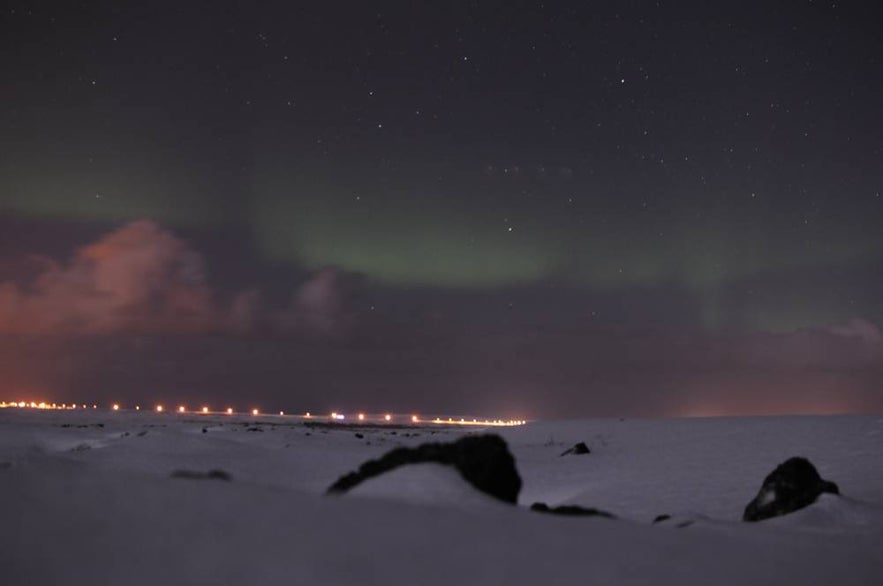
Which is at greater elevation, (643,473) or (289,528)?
(289,528)

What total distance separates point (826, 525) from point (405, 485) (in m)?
5.37

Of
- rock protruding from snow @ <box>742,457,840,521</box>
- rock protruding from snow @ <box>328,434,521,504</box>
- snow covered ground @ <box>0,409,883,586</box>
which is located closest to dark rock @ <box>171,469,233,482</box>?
snow covered ground @ <box>0,409,883,586</box>

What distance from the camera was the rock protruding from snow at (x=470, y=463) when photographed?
6109mm

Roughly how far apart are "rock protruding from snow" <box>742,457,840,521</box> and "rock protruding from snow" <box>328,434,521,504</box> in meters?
4.59

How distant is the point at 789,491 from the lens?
9.20m

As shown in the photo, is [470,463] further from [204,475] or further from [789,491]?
[789,491]

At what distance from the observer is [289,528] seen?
3533mm

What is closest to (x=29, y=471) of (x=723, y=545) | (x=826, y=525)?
(x=723, y=545)

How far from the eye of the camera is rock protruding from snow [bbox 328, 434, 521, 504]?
6.11 m

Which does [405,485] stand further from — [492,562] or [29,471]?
[29,471]

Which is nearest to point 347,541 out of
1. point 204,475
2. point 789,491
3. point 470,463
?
point 204,475

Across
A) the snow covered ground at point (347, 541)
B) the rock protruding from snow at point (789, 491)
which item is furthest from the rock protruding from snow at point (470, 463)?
the rock protruding from snow at point (789, 491)

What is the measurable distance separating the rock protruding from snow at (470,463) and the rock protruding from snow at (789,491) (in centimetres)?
459

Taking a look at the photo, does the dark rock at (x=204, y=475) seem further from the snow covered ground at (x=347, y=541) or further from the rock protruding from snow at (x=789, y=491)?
the rock protruding from snow at (x=789, y=491)
